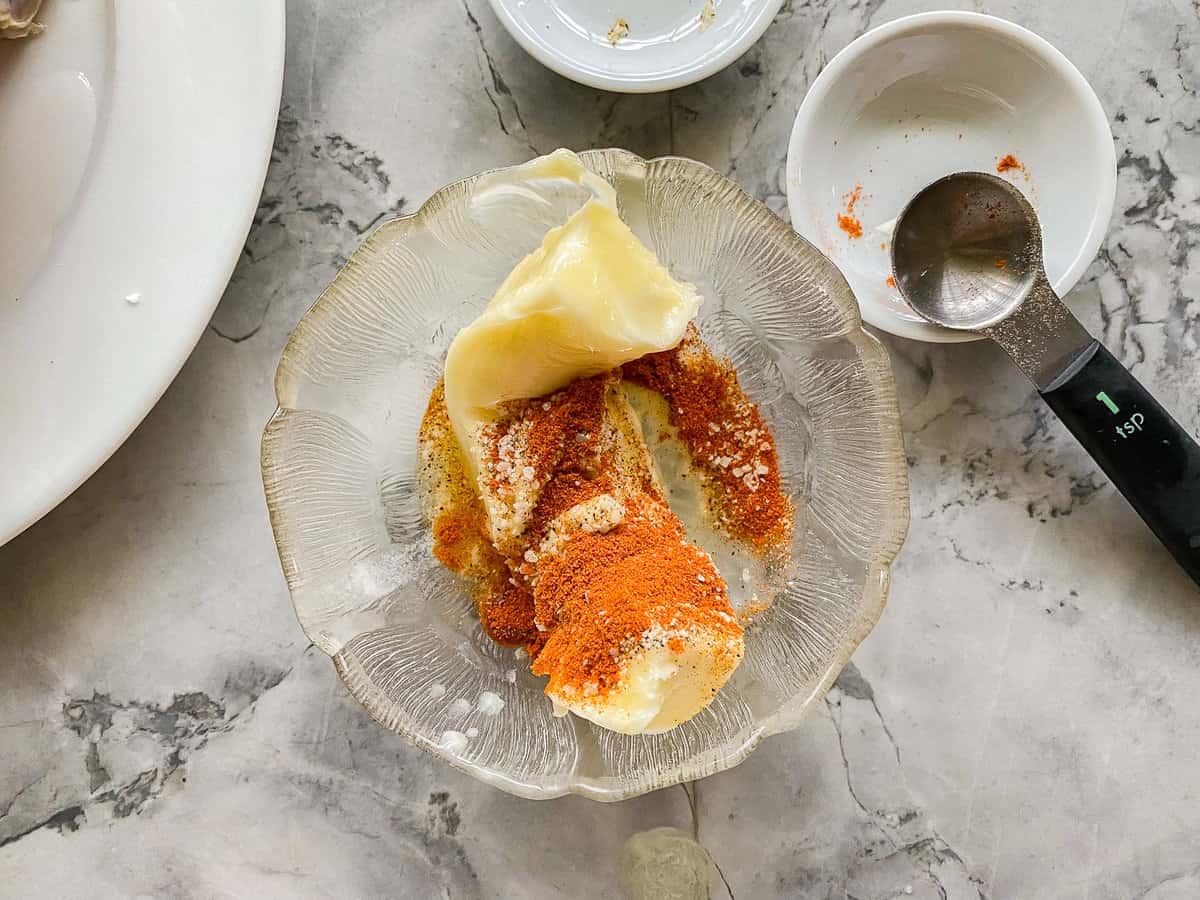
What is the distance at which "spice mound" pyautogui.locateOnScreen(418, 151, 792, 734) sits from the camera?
1037 millimetres

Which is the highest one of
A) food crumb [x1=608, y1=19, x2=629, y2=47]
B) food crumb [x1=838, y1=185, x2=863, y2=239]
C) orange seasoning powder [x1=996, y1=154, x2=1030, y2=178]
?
food crumb [x1=608, y1=19, x2=629, y2=47]

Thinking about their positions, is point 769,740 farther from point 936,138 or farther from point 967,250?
point 936,138

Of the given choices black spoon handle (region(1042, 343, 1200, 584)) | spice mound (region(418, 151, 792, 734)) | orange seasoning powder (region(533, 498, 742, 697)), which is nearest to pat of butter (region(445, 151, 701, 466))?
spice mound (region(418, 151, 792, 734))

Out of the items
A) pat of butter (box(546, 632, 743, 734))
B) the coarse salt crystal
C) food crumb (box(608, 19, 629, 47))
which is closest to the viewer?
pat of butter (box(546, 632, 743, 734))

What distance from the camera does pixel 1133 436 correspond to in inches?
48.9

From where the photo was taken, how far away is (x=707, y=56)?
1.27 m

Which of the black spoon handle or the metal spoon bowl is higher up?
the metal spoon bowl

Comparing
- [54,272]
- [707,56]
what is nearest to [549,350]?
[707,56]

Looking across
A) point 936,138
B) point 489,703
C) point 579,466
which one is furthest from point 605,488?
point 936,138

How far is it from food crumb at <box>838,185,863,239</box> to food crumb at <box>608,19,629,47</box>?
1.30 feet

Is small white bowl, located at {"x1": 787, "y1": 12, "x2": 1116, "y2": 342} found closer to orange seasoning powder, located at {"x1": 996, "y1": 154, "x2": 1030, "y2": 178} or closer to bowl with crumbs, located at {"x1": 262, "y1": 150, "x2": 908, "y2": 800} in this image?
orange seasoning powder, located at {"x1": 996, "y1": 154, "x2": 1030, "y2": 178}

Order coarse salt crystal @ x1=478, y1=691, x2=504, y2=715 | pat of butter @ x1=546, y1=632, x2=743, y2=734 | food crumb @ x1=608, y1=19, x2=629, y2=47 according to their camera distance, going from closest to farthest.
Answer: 1. pat of butter @ x1=546, y1=632, x2=743, y2=734
2. coarse salt crystal @ x1=478, y1=691, x2=504, y2=715
3. food crumb @ x1=608, y1=19, x2=629, y2=47

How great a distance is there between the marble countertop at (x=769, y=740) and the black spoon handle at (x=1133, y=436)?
0.12 meters

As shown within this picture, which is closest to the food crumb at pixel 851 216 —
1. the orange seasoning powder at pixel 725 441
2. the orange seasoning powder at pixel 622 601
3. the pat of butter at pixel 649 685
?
the orange seasoning powder at pixel 725 441
